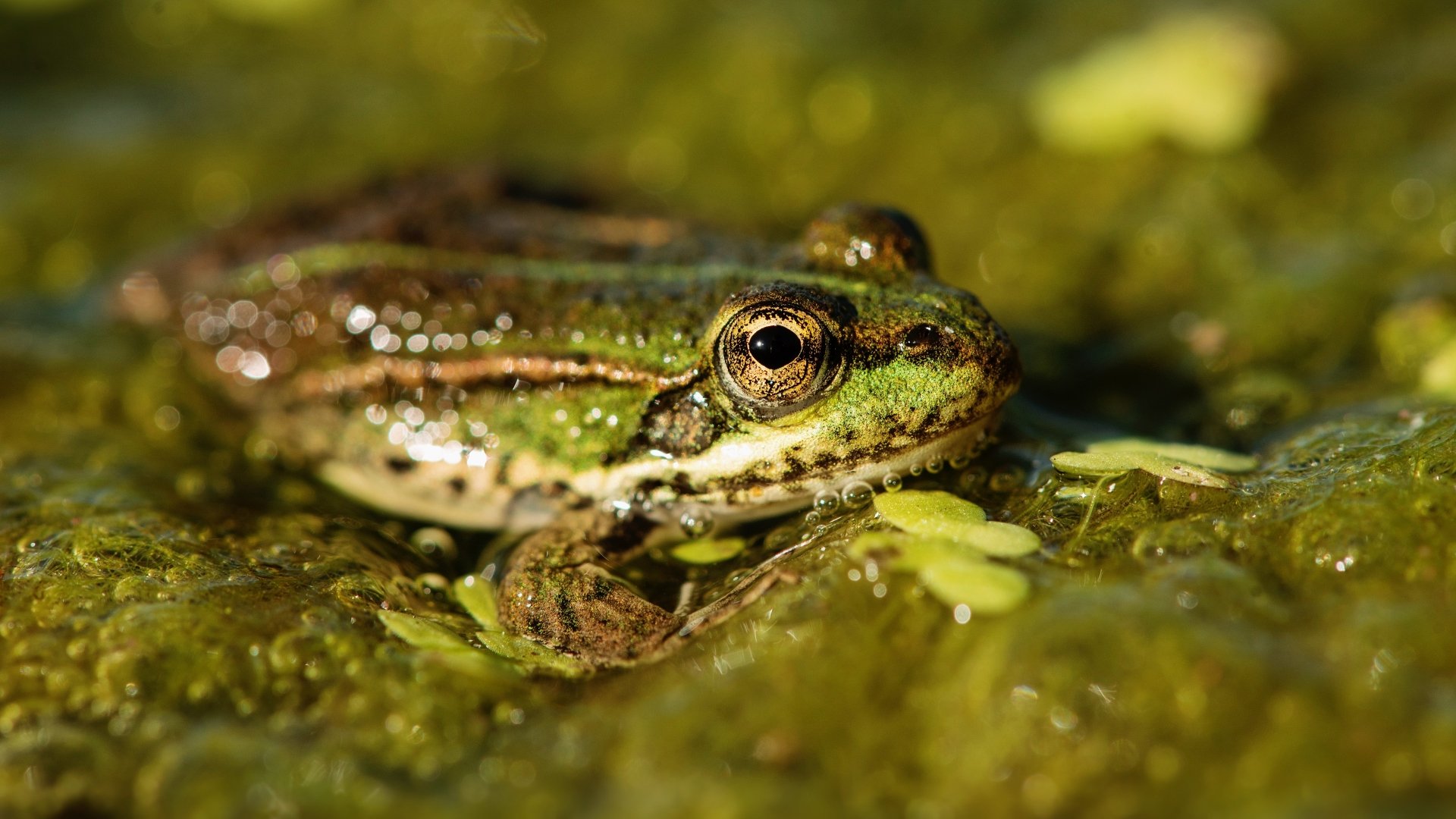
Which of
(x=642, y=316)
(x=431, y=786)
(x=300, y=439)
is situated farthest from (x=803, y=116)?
(x=431, y=786)

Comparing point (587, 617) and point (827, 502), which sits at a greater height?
point (827, 502)

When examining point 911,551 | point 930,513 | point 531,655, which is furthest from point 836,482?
point 531,655

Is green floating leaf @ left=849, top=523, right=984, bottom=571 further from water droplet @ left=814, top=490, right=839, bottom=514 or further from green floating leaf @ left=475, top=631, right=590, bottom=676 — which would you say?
green floating leaf @ left=475, top=631, right=590, bottom=676

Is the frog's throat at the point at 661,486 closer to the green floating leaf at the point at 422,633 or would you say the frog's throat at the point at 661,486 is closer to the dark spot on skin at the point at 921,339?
the dark spot on skin at the point at 921,339

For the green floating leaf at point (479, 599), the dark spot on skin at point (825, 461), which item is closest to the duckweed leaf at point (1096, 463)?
the dark spot on skin at point (825, 461)

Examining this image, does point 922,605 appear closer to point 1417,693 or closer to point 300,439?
point 1417,693

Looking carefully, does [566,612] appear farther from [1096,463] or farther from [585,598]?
[1096,463]

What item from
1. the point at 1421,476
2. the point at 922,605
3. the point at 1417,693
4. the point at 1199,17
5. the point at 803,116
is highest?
the point at 1199,17
